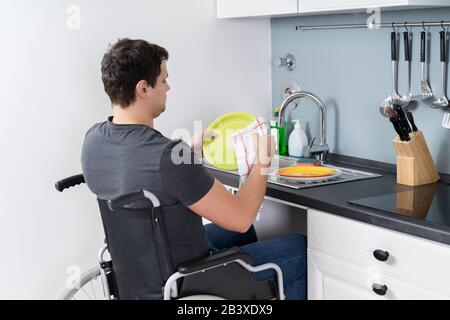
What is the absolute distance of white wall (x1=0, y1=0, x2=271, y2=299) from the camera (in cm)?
256

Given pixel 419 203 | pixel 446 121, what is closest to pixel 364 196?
pixel 419 203

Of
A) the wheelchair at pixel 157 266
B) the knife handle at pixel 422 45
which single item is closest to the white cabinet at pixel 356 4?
the knife handle at pixel 422 45

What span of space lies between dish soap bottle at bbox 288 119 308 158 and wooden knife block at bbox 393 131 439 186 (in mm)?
592

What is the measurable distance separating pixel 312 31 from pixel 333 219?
994 millimetres

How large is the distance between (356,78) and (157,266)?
1.15m

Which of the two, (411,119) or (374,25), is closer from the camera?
(411,119)

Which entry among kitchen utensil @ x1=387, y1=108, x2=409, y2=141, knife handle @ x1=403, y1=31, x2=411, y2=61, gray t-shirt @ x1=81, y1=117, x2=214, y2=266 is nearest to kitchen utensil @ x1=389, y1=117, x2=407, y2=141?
kitchen utensil @ x1=387, y1=108, x2=409, y2=141

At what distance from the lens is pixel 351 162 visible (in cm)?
273

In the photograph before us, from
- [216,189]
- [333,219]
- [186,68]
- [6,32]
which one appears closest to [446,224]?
[333,219]

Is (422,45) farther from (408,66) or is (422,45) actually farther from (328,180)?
(328,180)

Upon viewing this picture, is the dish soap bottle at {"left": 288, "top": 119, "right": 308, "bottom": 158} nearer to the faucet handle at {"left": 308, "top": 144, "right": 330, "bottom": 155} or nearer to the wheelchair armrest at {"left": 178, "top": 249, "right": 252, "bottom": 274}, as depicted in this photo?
the faucet handle at {"left": 308, "top": 144, "right": 330, "bottom": 155}

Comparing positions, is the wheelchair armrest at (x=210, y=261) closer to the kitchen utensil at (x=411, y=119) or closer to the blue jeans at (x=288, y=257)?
the blue jeans at (x=288, y=257)

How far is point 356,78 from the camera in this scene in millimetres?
2660
